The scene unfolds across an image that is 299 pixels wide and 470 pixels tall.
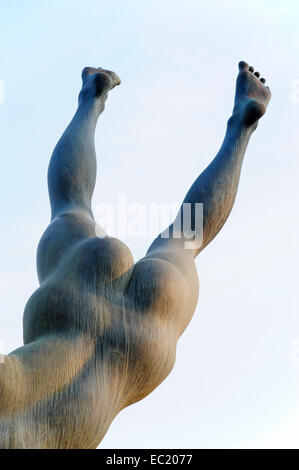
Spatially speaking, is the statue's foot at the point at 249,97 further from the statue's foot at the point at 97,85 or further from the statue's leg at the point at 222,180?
the statue's foot at the point at 97,85

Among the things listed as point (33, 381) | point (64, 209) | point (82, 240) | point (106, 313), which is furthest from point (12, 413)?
point (64, 209)

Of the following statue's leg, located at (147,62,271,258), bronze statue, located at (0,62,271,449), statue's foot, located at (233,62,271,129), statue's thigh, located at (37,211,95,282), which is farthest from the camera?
statue's foot, located at (233,62,271,129)

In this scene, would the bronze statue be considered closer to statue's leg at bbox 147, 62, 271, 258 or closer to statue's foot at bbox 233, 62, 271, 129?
statue's leg at bbox 147, 62, 271, 258

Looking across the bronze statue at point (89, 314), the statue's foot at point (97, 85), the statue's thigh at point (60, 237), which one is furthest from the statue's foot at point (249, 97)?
the statue's thigh at point (60, 237)

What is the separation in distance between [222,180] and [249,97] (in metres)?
0.64

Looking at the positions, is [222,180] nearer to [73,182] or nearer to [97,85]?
[73,182]

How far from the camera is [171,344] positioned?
2.77 metres

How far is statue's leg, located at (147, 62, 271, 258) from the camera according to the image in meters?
3.11

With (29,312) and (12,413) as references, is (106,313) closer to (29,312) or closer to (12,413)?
(29,312)

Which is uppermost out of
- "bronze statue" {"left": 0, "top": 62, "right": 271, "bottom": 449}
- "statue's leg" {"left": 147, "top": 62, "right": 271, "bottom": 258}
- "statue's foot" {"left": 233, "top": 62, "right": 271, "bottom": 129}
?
"statue's foot" {"left": 233, "top": 62, "right": 271, "bottom": 129}

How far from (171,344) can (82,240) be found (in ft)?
1.62

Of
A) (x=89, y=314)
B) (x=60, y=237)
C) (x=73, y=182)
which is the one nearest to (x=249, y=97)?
(x=73, y=182)

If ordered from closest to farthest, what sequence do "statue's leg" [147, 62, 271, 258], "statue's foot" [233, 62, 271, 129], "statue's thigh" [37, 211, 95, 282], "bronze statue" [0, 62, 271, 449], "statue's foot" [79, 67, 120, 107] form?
"bronze statue" [0, 62, 271, 449], "statue's thigh" [37, 211, 95, 282], "statue's leg" [147, 62, 271, 258], "statue's foot" [233, 62, 271, 129], "statue's foot" [79, 67, 120, 107]

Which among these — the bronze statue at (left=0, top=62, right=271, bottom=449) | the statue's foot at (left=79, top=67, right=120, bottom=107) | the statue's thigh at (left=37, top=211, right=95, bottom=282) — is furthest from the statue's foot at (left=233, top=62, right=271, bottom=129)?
the statue's thigh at (left=37, top=211, right=95, bottom=282)
